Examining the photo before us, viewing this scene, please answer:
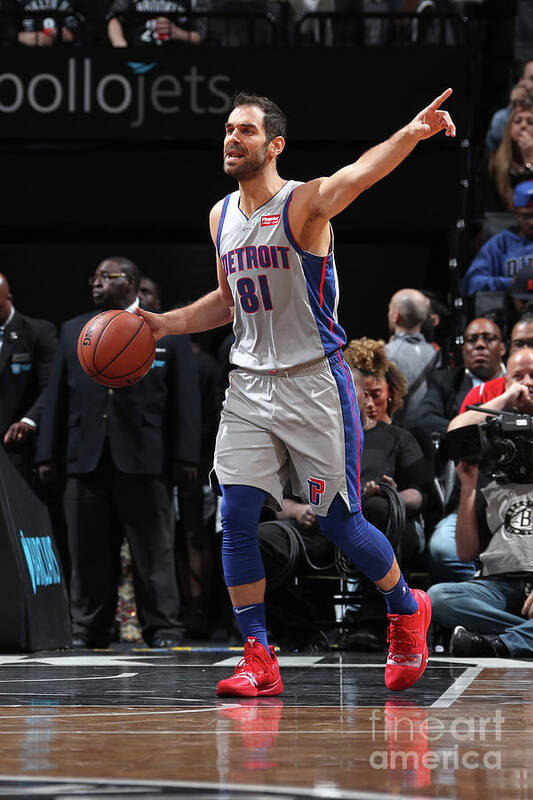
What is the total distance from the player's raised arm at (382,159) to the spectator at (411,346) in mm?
3494

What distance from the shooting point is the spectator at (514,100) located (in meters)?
8.51

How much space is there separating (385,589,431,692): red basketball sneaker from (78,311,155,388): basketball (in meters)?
1.24

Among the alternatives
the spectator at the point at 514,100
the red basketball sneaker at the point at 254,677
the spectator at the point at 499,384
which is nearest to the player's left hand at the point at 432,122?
the red basketball sneaker at the point at 254,677

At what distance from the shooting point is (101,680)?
444 cm

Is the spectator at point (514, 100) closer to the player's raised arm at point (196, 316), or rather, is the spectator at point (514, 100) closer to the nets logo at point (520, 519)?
the nets logo at point (520, 519)

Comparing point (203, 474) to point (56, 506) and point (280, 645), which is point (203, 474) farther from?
point (280, 645)

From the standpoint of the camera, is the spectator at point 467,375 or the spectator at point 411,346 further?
the spectator at point 411,346

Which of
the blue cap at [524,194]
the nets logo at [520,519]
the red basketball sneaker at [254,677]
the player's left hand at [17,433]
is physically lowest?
the red basketball sneaker at [254,677]

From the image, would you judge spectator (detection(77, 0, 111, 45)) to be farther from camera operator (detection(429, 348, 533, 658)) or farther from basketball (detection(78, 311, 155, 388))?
basketball (detection(78, 311, 155, 388))

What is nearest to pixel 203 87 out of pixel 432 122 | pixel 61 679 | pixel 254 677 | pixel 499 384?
pixel 499 384

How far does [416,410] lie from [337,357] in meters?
3.04

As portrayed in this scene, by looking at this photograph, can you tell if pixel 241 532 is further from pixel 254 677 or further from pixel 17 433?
pixel 17 433

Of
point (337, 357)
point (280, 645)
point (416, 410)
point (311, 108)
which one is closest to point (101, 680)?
point (337, 357)

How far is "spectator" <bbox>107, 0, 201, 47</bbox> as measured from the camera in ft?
33.2
